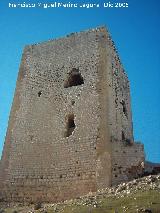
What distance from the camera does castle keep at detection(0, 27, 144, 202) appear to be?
13.1 metres

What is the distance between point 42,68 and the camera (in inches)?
655

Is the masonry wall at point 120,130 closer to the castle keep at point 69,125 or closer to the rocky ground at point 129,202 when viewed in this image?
the castle keep at point 69,125

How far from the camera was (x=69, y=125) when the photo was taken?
575 inches

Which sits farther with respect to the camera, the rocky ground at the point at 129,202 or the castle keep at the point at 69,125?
the castle keep at the point at 69,125

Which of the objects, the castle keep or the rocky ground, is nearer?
the rocky ground

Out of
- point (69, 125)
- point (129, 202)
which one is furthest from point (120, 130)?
point (129, 202)

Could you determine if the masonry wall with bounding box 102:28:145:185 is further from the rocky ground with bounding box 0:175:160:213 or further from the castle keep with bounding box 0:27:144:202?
the rocky ground with bounding box 0:175:160:213

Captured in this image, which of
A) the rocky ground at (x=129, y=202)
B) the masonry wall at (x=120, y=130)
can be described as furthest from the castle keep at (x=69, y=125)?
the rocky ground at (x=129, y=202)

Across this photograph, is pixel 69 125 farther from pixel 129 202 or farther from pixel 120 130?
pixel 129 202

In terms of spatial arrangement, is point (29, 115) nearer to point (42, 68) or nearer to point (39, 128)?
point (39, 128)

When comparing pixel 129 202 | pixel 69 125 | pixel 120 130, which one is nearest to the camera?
pixel 129 202

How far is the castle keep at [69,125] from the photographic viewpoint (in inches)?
517

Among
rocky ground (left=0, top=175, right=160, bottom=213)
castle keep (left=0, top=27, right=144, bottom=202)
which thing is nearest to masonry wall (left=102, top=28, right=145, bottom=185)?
castle keep (left=0, top=27, right=144, bottom=202)

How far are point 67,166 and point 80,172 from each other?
2.24ft
